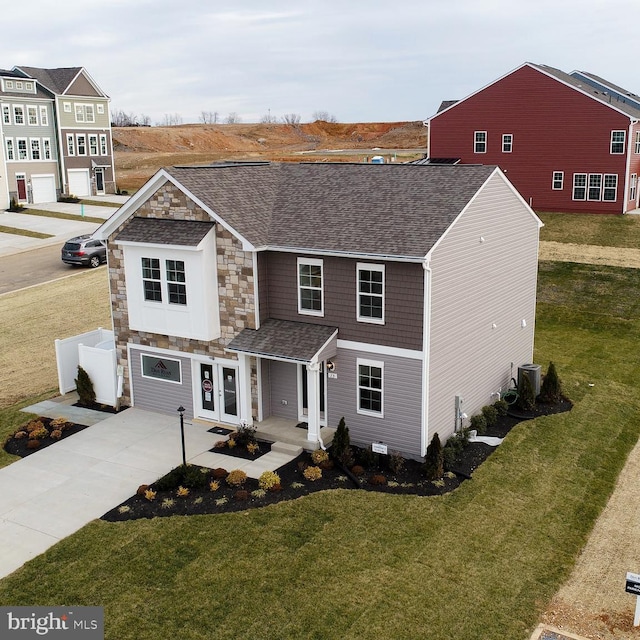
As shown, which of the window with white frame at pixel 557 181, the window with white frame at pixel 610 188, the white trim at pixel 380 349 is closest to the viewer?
the white trim at pixel 380 349

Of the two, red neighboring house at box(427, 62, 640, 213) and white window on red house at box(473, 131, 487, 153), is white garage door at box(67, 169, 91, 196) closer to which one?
red neighboring house at box(427, 62, 640, 213)

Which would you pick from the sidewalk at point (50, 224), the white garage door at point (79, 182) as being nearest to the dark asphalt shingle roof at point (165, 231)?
the sidewalk at point (50, 224)

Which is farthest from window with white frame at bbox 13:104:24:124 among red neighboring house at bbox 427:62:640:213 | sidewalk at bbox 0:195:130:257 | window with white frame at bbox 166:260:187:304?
window with white frame at bbox 166:260:187:304

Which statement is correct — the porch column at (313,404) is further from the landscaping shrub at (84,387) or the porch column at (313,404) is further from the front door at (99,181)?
the front door at (99,181)

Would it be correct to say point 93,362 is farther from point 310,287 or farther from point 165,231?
point 310,287

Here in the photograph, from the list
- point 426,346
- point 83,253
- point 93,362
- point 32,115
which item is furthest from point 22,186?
point 426,346

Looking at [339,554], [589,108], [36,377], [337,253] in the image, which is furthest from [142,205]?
[589,108]
